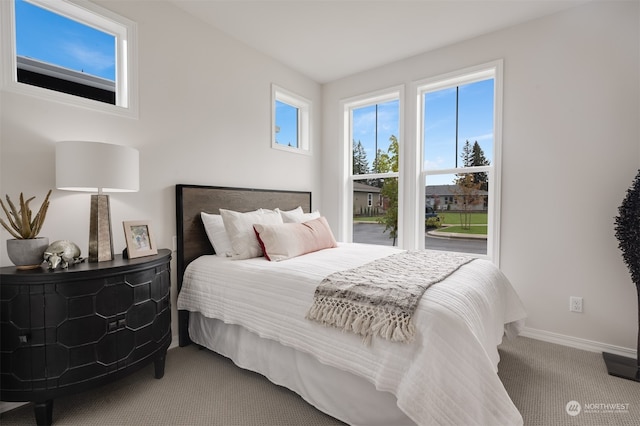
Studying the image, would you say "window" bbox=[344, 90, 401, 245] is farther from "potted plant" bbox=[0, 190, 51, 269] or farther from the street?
"potted plant" bbox=[0, 190, 51, 269]

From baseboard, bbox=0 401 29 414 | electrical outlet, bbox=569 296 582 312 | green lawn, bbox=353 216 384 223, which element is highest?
green lawn, bbox=353 216 384 223

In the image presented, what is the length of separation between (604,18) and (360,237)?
122 inches

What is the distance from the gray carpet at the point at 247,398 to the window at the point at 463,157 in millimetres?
1203

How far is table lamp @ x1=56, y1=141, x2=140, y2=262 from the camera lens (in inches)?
70.1

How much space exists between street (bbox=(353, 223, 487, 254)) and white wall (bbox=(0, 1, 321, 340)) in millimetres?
1144

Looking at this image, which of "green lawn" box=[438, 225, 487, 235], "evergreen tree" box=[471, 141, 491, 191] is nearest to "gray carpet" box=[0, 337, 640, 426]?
"green lawn" box=[438, 225, 487, 235]

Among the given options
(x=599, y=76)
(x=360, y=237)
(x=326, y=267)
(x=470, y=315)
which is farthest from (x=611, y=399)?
(x=360, y=237)

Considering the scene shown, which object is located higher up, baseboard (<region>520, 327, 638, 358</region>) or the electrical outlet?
the electrical outlet

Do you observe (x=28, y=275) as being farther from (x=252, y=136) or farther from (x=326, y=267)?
(x=252, y=136)

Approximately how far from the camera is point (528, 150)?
9.32ft

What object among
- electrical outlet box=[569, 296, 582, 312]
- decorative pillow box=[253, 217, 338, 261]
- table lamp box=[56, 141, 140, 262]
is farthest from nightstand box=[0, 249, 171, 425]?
electrical outlet box=[569, 296, 582, 312]

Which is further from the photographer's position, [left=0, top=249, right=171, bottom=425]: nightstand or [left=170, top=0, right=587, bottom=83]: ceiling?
[left=170, top=0, right=587, bottom=83]: ceiling

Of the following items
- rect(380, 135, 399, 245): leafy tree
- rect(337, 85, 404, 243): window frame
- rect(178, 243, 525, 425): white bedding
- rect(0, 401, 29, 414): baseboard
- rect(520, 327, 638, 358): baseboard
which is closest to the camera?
rect(178, 243, 525, 425): white bedding

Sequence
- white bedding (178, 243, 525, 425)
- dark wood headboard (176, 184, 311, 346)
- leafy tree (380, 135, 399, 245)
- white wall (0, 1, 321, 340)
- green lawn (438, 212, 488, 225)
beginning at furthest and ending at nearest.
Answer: leafy tree (380, 135, 399, 245) < green lawn (438, 212, 488, 225) < dark wood headboard (176, 184, 311, 346) < white wall (0, 1, 321, 340) < white bedding (178, 243, 525, 425)
